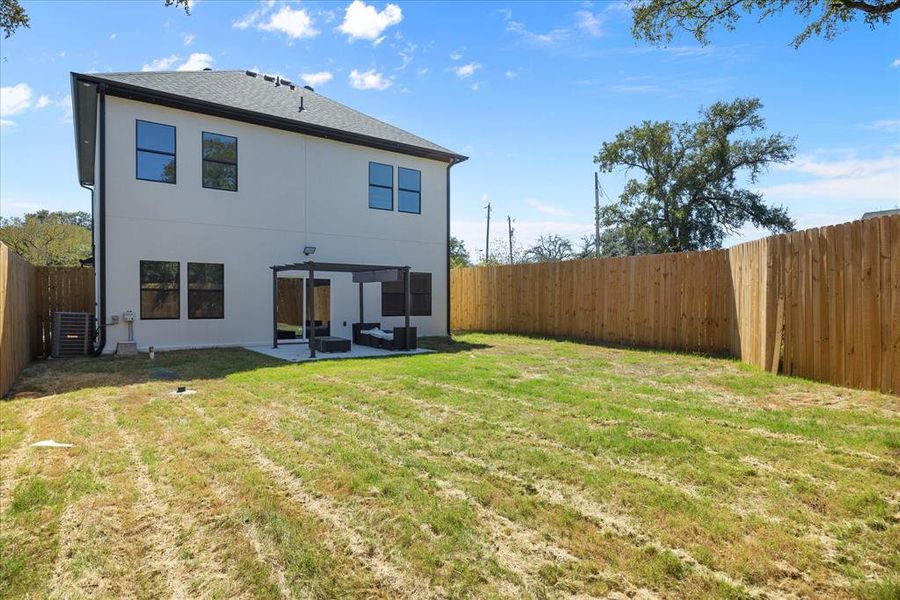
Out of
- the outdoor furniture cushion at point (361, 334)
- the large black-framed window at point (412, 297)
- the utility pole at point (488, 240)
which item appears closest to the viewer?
the outdoor furniture cushion at point (361, 334)

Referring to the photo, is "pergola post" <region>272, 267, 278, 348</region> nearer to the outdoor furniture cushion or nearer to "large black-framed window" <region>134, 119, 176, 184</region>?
the outdoor furniture cushion

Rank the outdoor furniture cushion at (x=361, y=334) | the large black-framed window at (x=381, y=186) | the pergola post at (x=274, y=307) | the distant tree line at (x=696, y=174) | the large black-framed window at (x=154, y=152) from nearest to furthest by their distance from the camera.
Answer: the large black-framed window at (x=154, y=152), the pergola post at (x=274, y=307), the outdoor furniture cushion at (x=361, y=334), the large black-framed window at (x=381, y=186), the distant tree line at (x=696, y=174)

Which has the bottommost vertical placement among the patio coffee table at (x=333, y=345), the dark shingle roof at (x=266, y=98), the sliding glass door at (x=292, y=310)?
the patio coffee table at (x=333, y=345)

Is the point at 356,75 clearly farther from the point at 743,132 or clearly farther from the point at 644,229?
the point at 743,132

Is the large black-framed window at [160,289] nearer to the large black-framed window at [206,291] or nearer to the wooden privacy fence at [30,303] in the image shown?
the large black-framed window at [206,291]

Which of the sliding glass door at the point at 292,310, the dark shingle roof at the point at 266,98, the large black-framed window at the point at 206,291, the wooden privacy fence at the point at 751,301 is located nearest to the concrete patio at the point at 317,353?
the sliding glass door at the point at 292,310

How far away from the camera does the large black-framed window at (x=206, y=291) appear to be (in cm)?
1123

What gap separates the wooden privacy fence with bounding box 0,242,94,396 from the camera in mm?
6352

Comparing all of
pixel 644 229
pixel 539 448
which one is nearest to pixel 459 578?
pixel 539 448

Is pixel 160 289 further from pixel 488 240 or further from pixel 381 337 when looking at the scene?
pixel 488 240

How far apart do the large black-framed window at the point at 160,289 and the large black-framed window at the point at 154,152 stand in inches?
77.4

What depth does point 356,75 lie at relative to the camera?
14.0m

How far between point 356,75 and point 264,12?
18.1ft

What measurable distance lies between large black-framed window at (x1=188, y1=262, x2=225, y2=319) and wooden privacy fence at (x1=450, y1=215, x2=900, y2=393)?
8639 mm
